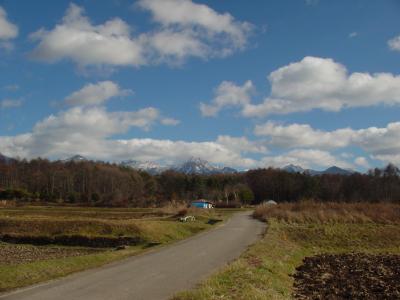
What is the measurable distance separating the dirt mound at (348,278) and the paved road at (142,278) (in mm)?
3380

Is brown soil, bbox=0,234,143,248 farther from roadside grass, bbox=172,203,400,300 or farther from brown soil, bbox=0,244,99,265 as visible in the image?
roadside grass, bbox=172,203,400,300

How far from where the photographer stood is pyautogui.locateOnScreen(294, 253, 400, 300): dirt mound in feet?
46.8

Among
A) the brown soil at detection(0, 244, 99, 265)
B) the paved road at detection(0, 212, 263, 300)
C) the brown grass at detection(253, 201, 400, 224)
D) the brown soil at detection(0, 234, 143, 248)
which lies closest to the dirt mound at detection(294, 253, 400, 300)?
the paved road at detection(0, 212, 263, 300)

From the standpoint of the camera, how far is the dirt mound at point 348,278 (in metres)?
14.3

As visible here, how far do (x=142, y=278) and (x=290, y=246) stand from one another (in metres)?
15.0

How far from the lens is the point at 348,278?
1728 cm

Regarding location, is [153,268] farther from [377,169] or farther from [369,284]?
[377,169]

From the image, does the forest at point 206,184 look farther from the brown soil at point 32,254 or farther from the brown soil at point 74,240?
the brown soil at point 32,254

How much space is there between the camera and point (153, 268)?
55.9ft

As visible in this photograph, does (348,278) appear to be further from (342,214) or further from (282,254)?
(342,214)

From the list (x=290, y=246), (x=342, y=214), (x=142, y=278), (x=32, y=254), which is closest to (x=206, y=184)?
(x=342, y=214)

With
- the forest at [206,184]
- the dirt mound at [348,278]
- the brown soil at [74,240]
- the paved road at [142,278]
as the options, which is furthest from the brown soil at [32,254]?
the forest at [206,184]

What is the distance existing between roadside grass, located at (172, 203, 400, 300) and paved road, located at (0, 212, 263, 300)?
3.55 feet

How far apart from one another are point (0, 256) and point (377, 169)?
512 feet
